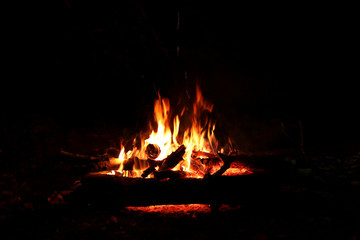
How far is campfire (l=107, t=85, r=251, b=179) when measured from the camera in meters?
3.44

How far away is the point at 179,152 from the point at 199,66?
3.88 meters

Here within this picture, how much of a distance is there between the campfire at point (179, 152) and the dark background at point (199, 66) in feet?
5.10

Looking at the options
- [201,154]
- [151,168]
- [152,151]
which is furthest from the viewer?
[201,154]

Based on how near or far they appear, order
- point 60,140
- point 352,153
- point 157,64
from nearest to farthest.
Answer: point 352,153, point 60,140, point 157,64

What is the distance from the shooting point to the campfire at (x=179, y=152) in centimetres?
344

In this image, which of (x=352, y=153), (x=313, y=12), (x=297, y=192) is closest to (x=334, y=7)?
(x=313, y=12)

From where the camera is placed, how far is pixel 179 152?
3.48 meters

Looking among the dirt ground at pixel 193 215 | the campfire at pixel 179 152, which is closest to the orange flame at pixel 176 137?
the campfire at pixel 179 152

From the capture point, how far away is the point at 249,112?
6930 millimetres

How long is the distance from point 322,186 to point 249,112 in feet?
12.3

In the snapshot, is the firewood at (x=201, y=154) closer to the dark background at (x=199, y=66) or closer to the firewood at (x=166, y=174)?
the firewood at (x=166, y=174)

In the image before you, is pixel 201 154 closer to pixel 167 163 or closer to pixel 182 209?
pixel 167 163

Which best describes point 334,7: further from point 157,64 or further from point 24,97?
point 24,97

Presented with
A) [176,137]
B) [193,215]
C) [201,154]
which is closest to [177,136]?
[176,137]
